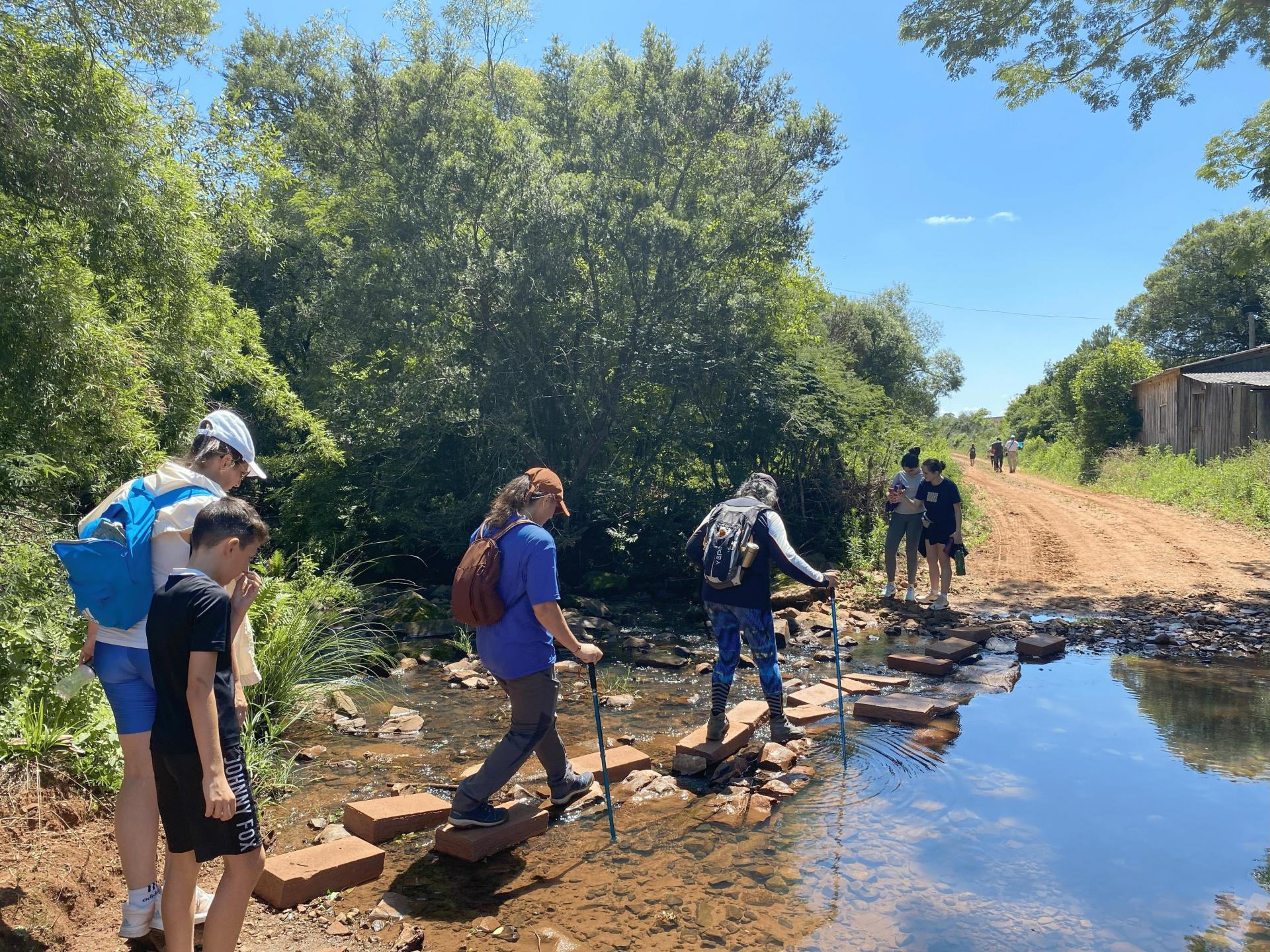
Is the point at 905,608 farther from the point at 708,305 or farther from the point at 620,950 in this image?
the point at 620,950

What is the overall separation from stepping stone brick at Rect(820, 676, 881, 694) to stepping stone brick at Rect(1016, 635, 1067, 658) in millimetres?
2240

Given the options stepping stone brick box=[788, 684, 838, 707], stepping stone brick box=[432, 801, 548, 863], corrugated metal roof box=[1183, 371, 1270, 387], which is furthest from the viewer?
corrugated metal roof box=[1183, 371, 1270, 387]

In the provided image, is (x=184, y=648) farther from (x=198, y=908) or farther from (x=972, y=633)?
(x=972, y=633)

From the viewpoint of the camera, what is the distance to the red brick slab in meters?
5.64

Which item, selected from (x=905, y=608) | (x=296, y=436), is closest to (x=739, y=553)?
(x=905, y=608)

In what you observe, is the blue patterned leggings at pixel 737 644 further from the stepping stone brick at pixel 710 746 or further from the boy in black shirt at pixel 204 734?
the boy in black shirt at pixel 204 734

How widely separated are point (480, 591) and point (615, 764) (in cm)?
187

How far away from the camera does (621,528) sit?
1351 cm

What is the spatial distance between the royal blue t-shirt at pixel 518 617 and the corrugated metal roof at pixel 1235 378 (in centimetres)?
2346

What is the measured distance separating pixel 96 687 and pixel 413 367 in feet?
29.7

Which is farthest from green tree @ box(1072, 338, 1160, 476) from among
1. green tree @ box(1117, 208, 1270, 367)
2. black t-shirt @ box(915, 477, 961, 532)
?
black t-shirt @ box(915, 477, 961, 532)

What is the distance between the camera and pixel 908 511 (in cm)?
1131

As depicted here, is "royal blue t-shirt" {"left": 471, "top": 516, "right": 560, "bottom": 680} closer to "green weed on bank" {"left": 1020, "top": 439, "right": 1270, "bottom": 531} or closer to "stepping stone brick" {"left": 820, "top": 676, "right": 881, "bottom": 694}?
"stepping stone brick" {"left": 820, "top": 676, "right": 881, "bottom": 694}

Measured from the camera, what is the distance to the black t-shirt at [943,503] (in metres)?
10.8
